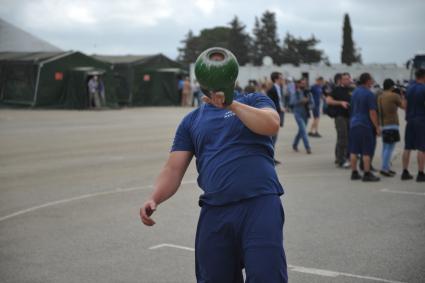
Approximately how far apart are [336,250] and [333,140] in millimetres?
12592

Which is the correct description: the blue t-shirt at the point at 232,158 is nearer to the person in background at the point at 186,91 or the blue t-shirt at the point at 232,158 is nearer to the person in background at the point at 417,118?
the person in background at the point at 417,118

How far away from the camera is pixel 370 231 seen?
24.9 ft

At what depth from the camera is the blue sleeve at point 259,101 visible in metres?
3.74

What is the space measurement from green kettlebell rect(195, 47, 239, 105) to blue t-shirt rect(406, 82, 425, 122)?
8471 millimetres

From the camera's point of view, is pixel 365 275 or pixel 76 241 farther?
pixel 76 241

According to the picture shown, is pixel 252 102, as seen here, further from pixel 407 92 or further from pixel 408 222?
pixel 407 92

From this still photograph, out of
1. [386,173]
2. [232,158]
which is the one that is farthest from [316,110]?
[232,158]

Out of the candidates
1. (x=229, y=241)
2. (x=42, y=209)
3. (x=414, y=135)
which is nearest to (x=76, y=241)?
(x=42, y=209)

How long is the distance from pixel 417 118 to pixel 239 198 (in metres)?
8.37

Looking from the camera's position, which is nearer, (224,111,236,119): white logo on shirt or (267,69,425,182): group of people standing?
(224,111,236,119): white logo on shirt

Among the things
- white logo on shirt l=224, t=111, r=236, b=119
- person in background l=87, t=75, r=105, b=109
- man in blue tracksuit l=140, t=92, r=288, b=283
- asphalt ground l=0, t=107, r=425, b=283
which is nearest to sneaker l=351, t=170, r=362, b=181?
asphalt ground l=0, t=107, r=425, b=283

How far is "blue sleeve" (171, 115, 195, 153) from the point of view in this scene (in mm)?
3986

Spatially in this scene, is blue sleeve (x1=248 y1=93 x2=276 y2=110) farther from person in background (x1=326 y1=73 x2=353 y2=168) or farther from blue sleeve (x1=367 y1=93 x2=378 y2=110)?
person in background (x1=326 y1=73 x2=353 y2=168)

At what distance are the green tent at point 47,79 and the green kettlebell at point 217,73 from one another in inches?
1256
